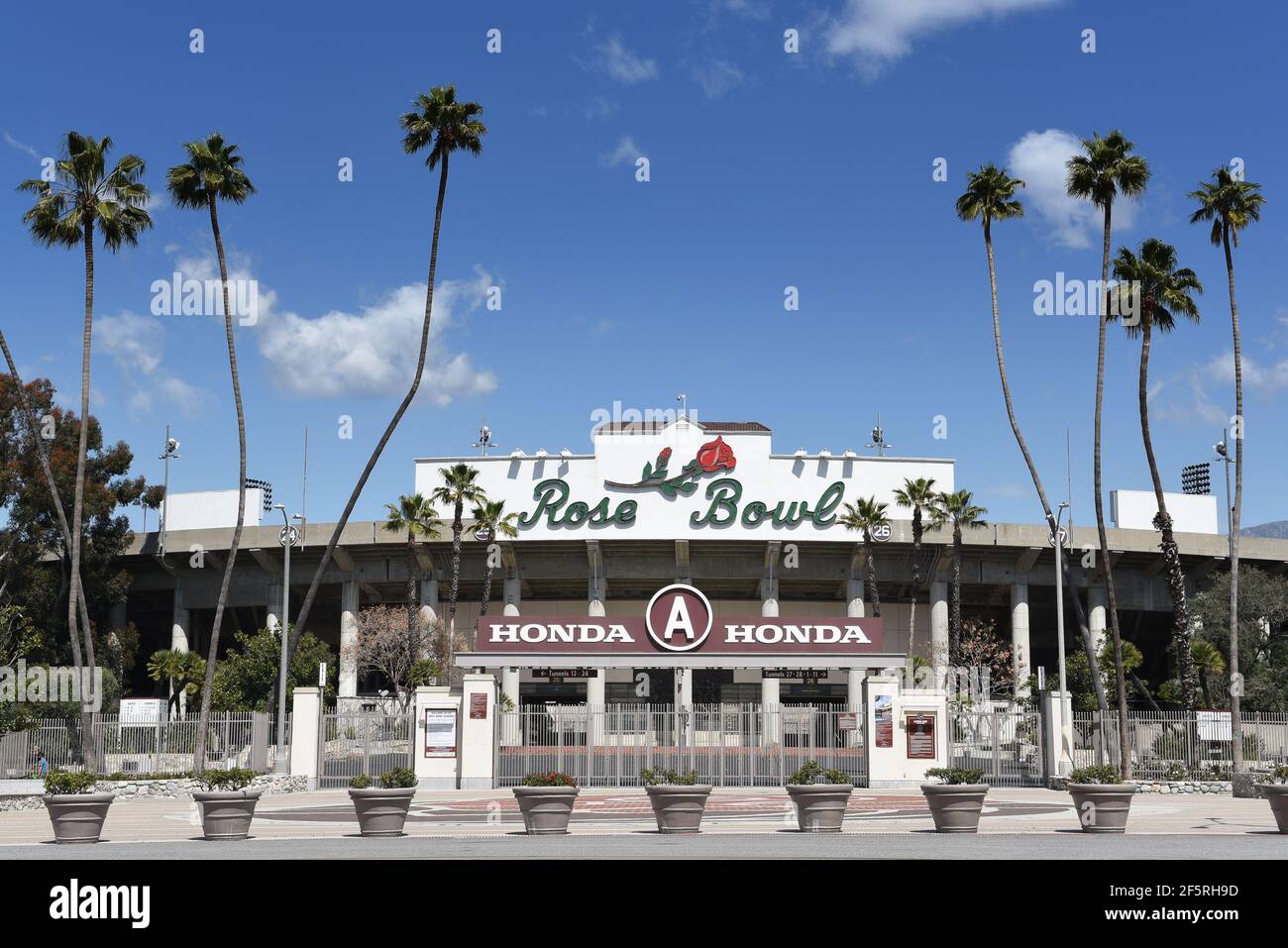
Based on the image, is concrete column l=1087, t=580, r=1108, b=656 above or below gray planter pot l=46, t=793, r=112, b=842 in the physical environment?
above

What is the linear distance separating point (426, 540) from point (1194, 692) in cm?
3988

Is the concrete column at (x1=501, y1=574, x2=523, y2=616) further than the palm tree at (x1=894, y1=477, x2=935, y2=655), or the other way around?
the concrete column at (x1=501, y1=574, x2=523, y2=616)

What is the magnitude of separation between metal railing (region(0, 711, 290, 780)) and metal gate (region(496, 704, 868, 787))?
7499mm

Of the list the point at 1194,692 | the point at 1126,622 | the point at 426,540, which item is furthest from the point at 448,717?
the point at 1126,622

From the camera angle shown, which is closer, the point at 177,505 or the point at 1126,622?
the point at 1126,622

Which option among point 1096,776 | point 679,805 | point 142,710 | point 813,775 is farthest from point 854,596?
point 679,805

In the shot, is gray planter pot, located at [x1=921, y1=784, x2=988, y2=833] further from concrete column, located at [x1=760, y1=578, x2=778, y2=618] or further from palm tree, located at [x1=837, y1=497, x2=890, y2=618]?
concrete column, located at [x1=760, y1=578, x2=778, y2=618]

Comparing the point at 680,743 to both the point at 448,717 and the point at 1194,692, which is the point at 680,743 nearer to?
the point at 448,717

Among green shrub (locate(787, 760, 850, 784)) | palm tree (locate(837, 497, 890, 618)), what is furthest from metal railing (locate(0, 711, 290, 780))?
palm tree (locate(837, 497, 890, 618))

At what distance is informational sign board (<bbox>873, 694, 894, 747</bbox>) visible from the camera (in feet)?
117

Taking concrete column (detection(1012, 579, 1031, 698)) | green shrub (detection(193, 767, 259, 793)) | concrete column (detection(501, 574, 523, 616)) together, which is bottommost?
green shrub (detection(193, 767, 259, 793))

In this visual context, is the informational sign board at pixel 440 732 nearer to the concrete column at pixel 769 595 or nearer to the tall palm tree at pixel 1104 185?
the tall palm tree at pixel 1104 185

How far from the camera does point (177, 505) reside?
286 ft

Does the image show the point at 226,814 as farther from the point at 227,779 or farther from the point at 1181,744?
the point at 1181,744
